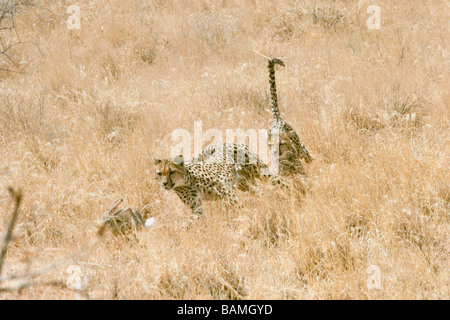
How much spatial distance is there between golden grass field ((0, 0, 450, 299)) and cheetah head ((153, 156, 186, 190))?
355 mm

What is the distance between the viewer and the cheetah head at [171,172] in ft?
10.9

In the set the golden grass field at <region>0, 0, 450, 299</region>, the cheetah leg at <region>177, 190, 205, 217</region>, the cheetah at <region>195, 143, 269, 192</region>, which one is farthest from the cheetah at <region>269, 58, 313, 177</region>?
the cheetah leg at <region>177, 190, 205, 217</region>

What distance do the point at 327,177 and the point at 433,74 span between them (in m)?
3.00

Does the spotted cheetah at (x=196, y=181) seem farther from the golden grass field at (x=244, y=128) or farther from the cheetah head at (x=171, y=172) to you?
the golden grass field at (x=244, y=128)

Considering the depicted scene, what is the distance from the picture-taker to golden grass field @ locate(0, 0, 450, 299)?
2.88 meters

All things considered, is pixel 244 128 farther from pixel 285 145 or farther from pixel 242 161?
pixel 242 161

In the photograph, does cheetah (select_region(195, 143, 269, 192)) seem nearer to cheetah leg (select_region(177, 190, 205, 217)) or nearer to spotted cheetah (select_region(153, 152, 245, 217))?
spotted cheetah (select_region(153, 152, 245, 217))

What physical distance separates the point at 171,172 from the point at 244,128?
1.88m

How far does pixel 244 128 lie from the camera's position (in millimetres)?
5055

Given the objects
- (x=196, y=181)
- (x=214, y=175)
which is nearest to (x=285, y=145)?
(x=214, y=175)

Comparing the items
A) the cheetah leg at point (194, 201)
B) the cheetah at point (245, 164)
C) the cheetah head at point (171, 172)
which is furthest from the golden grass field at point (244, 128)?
the cheetah head at point (171, 172)

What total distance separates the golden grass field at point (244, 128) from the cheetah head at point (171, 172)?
355 mm
